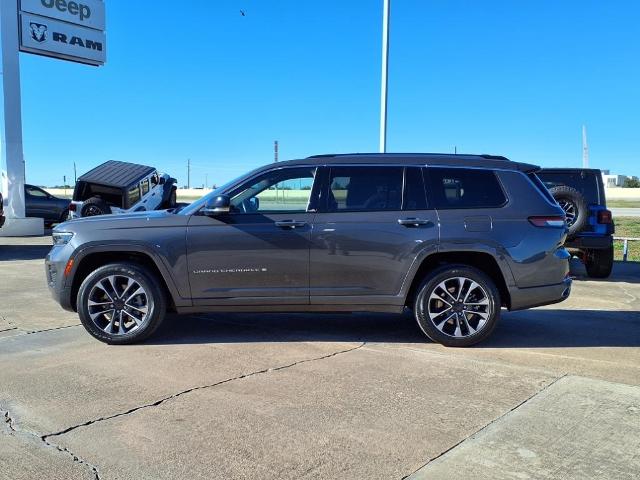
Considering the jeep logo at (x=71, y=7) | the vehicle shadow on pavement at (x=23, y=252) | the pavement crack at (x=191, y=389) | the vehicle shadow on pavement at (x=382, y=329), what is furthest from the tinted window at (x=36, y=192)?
the pavement crack at (x=191, y=389)

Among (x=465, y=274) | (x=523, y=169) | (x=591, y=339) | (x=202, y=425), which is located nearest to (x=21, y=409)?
(x=202, y=425)

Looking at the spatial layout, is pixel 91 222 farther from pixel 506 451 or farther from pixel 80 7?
pixel 80 7

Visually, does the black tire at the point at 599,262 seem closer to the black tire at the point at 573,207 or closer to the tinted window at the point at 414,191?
the black tire at the point at 573,207

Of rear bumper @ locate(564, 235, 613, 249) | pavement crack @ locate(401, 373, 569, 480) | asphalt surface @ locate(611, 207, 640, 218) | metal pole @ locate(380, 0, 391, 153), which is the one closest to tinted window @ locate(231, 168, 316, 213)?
pavement crack @ locate(401, 373, 569, 480)

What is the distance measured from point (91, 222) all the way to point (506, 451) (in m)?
4.32

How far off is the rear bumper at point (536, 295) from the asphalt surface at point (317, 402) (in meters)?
0.45

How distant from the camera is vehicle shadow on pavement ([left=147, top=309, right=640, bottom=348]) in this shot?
235 inches

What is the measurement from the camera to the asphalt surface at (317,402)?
10.8 ft

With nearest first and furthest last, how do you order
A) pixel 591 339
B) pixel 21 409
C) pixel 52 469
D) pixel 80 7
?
1. pixel 52 469
2. pixel 21 409
3. pixel 591 339
4. pixel 80 7

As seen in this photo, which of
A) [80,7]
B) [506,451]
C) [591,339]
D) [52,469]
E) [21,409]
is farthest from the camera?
[80,7]

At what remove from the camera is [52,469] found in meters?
3.21

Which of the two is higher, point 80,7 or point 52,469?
point 80,7

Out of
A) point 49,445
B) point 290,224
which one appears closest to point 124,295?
point 290,224

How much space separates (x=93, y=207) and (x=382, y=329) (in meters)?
12.6
